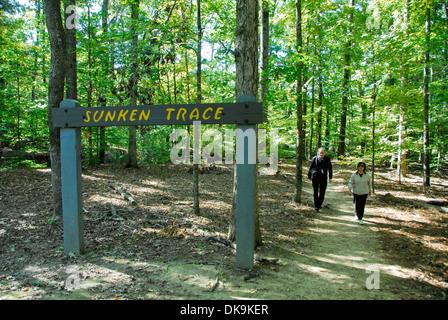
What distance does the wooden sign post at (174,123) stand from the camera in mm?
4051

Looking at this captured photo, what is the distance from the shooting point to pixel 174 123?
431 cm

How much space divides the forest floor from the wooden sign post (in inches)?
20.7

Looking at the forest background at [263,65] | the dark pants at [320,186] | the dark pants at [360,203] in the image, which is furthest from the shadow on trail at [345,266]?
the forest background at [263,65]

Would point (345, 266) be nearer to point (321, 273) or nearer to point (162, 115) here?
point (321, 273)

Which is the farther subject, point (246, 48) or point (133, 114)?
point (246, 48)

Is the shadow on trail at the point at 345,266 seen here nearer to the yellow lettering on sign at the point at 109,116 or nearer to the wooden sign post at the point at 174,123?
the wooden sign post at the point at 174,123

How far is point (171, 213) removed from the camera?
734 cm

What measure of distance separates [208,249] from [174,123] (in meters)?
2.45

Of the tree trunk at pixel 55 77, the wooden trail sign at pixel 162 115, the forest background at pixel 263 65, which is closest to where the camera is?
the wooden trail sign at pixel 162 115

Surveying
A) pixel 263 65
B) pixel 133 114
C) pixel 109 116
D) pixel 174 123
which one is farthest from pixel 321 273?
pixel 263 65

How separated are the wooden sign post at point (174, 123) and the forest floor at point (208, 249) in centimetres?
53
